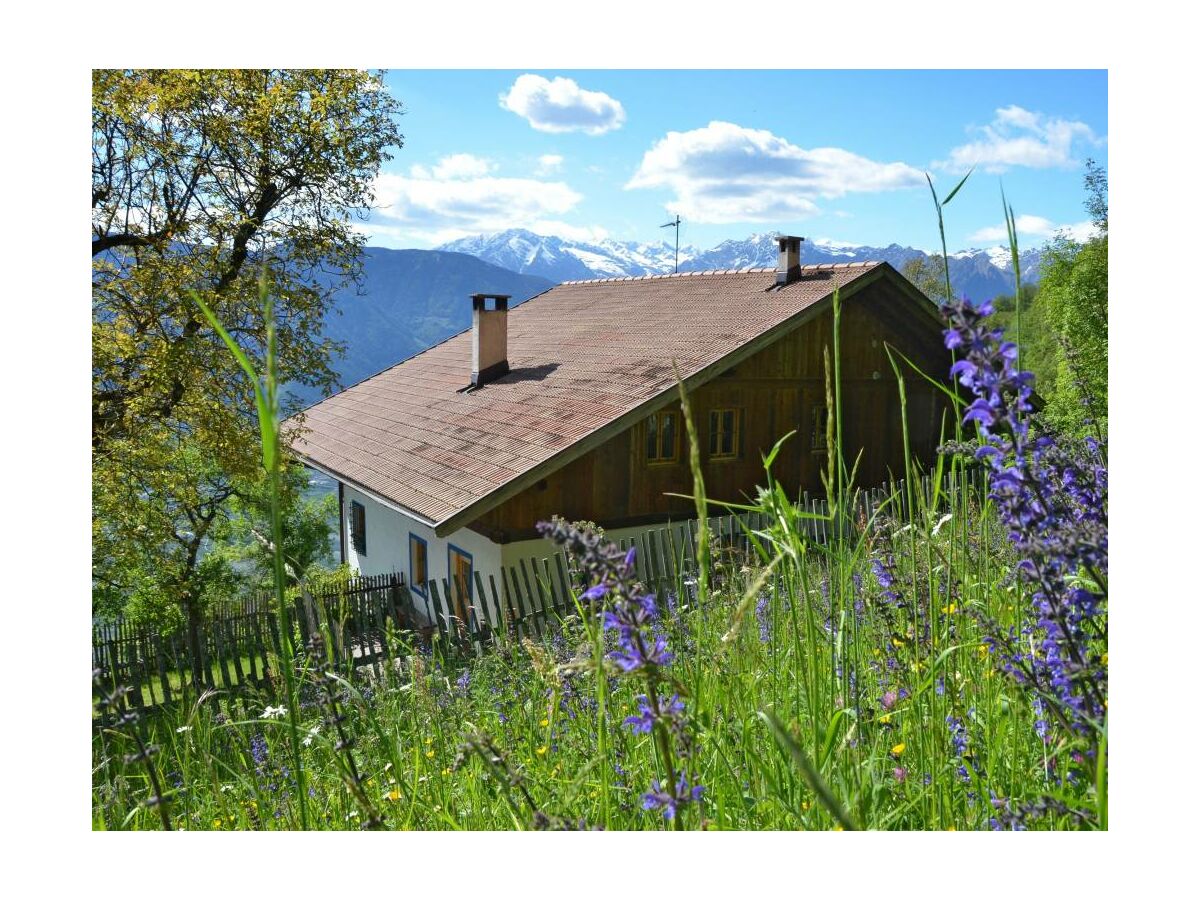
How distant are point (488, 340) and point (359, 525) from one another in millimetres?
5593

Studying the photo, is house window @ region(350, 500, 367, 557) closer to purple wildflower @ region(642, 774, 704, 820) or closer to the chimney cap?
the chimney cap

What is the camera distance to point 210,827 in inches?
102

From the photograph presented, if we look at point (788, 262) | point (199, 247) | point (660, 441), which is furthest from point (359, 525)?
point (788, 262)

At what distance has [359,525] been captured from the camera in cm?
1683

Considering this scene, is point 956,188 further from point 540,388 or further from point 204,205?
point 540,388

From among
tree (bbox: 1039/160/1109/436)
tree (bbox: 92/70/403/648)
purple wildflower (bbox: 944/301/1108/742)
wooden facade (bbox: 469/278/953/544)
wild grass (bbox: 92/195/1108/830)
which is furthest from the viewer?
wooden facade (bbox: 469/278/953/544)

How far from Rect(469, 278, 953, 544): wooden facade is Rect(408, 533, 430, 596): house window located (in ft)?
8.75

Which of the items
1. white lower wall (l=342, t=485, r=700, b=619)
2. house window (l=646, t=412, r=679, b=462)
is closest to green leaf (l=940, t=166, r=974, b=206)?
white lower wall (l=342, t=485, r=700, b=619)

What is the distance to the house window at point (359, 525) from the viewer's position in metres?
16.7

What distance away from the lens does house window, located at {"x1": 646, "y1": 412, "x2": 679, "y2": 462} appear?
12.0 m

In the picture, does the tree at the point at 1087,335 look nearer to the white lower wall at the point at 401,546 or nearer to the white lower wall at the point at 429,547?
the white lower wall at the point at 429,547
